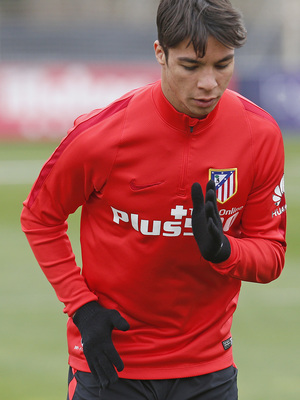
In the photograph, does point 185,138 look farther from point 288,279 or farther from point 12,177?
point 12,177

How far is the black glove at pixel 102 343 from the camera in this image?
119 inches

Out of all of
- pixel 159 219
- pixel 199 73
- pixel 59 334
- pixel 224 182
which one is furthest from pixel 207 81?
pixel 59 334

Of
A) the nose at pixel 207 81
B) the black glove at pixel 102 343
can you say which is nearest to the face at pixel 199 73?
the nose at pixel 207 81

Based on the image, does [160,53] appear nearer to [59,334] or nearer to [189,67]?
[189,67]

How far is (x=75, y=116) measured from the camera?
58.3ft

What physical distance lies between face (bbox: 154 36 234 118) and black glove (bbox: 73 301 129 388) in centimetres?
82

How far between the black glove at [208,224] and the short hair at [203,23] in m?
0.46

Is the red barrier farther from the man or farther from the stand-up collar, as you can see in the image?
the stand-up collar

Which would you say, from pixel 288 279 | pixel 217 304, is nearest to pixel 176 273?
pixel 217 304

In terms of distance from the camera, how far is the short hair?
8.88 ft

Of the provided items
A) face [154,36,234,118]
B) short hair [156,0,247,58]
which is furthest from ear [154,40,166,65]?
short hair [156,0,247,58]

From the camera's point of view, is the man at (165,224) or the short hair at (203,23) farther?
the man at (165,224)

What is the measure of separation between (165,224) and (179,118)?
1.27ft

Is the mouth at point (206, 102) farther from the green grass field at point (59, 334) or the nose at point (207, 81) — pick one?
the green grass field at point (59, 334)
